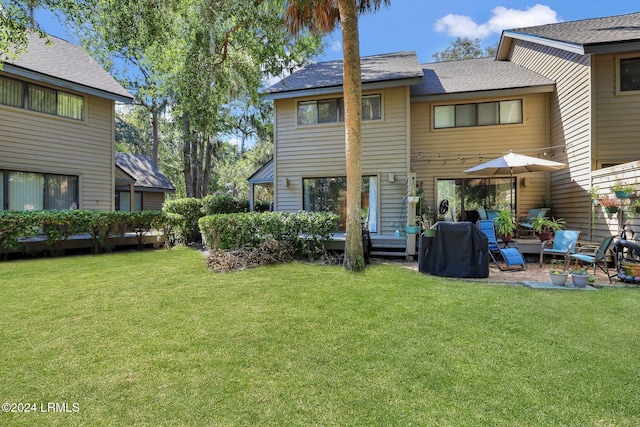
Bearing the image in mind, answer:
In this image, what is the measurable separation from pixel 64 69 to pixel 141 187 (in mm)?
8203

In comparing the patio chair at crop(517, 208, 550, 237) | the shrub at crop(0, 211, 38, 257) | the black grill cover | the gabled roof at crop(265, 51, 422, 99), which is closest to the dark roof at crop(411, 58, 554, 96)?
the gabled roof at crop(265, 51, 422, 99)

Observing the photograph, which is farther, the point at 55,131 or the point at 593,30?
the point at 55,131

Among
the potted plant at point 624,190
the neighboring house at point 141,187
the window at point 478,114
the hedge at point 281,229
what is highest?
the window at point 478,114

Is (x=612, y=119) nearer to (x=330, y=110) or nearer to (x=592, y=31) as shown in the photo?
(x=592, y=31)

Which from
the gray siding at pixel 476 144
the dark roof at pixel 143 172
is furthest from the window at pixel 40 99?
the gray siding at pixel 476 144

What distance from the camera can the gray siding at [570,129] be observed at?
7875 mm

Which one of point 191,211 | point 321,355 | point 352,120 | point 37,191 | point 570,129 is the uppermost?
point 570,129

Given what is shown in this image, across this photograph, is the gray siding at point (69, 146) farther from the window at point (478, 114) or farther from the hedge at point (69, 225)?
the window at point (478, 114)

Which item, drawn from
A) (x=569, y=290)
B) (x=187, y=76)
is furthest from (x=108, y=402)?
(x=187, y=76)

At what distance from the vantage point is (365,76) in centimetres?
982

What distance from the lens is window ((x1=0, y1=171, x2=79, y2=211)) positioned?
8.77 metres

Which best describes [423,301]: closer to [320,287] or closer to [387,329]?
[387,329]

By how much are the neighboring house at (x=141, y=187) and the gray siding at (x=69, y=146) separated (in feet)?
19.4

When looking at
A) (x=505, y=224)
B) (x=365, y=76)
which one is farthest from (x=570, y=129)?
(x=365, y=76)
